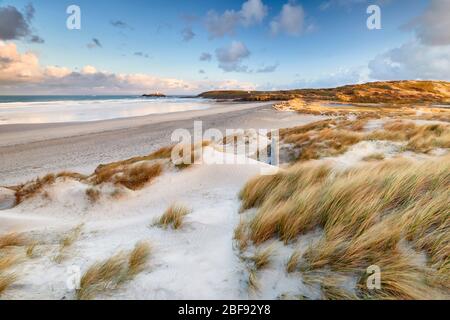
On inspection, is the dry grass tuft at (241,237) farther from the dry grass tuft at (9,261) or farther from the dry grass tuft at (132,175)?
the dry grass tuft at (132,175)

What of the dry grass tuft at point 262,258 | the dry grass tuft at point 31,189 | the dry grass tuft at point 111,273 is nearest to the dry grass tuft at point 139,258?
the dry grass tuft at point 111,273

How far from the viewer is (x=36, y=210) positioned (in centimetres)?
485

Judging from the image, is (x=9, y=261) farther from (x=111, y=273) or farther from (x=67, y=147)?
(x=67, y=147)

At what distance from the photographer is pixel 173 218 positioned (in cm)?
Answer: 356

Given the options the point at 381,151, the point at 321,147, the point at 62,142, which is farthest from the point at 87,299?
the point at 62,142

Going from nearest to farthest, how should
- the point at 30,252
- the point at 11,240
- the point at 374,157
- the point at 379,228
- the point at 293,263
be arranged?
the point at 293,263 → the point at 379,228 → the point at 30,252 → the point at 11,240 → the point at 374,157

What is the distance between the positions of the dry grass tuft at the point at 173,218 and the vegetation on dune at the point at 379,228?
41.0 inches

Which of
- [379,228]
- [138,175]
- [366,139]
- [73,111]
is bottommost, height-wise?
[138,175]

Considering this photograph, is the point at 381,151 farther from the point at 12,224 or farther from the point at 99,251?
the point at 12,224

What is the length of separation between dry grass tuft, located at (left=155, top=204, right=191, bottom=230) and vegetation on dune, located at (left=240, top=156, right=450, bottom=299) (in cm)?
104

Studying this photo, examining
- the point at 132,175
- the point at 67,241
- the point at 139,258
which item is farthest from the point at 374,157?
the point at 67,241

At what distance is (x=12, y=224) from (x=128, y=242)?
91.9 inches

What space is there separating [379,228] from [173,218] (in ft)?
8.36

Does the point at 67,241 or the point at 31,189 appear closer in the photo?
the point at 67,241
